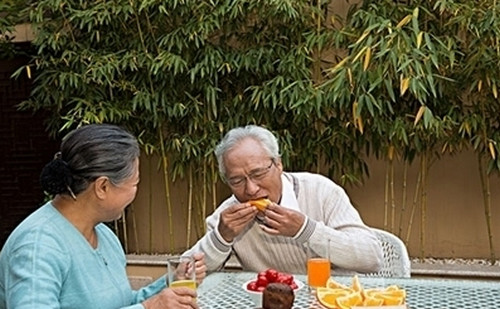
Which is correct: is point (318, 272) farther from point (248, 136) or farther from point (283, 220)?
point (248, 136)

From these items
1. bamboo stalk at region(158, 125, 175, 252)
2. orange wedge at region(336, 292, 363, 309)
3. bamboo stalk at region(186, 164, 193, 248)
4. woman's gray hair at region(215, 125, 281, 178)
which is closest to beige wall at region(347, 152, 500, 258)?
bamboo stalk at region(186, 164, 193, 248)

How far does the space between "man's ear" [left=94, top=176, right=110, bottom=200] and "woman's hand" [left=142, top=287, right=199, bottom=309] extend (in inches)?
12.0

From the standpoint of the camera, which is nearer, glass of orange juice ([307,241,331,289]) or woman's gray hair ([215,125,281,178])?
glass of orange juice ([307,241,331,289])

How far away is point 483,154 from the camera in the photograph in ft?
11.6

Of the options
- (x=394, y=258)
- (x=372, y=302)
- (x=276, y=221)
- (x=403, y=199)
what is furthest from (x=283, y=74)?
(x=372, y=302)

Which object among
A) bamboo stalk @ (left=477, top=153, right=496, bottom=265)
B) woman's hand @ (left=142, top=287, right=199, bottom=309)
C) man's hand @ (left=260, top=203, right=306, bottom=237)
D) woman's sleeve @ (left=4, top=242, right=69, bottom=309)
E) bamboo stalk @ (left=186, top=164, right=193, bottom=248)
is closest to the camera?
woman's sleeve @ (left=4, top=242, right=69, bottom=309)

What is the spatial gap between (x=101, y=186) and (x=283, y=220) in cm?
68

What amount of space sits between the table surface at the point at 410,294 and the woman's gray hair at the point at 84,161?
0.52 metres

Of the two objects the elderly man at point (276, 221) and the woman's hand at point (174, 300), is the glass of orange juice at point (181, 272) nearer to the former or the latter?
the woman's hand at point (174, 300)

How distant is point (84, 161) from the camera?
1626 millimetres

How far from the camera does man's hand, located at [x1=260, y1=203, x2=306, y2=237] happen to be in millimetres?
2107

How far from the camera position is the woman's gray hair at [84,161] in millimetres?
1626

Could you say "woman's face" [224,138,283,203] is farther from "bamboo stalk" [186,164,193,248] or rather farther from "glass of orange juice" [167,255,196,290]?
"bamboo stalk" [186,164,193,248]

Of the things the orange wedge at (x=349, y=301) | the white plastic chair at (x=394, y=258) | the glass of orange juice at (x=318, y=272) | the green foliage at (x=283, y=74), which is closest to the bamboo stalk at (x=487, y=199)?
the green foliage at (x=283, y=74)
